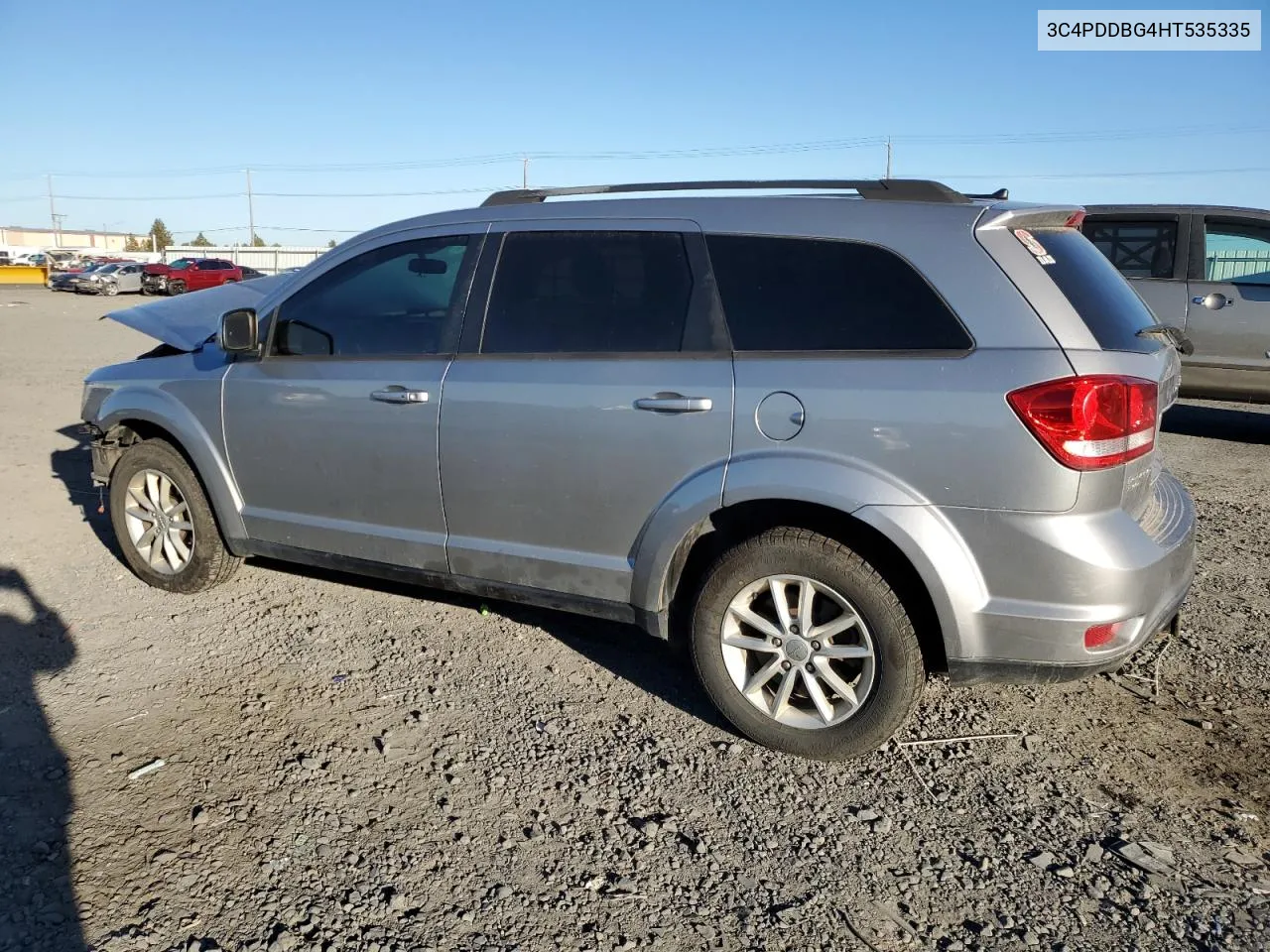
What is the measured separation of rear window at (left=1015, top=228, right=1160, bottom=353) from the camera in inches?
120

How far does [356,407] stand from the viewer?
405cm

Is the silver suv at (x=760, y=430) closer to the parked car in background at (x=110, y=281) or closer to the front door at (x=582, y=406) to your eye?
the front door at (x=582, y=406)

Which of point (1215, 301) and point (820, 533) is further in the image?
point (1215, 301)

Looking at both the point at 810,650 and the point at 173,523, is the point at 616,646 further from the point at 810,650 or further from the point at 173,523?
the point at 173,523

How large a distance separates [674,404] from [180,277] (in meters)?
40.3

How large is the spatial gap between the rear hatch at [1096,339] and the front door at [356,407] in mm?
2139

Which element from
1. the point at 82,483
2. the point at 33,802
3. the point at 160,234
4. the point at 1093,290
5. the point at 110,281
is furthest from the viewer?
the point at 160,234

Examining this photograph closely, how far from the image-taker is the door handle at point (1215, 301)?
8.56 m

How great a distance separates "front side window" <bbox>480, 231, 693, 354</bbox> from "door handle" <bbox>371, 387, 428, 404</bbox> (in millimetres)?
324

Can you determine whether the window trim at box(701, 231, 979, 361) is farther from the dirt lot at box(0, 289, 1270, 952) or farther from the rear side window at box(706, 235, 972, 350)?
the dirt lot at box(0, 289, 1270, 952)

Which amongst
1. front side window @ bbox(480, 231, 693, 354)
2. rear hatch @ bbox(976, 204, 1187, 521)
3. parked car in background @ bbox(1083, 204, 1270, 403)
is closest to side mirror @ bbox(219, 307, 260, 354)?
front side window @ bbox(480, 231, 693, 354)

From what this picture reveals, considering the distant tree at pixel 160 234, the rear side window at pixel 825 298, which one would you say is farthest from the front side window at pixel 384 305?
the distant tree at pixel 160 234

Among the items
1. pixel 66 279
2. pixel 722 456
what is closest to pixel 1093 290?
pixel 722 456

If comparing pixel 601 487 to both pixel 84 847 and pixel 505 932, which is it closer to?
pixel 505 932
